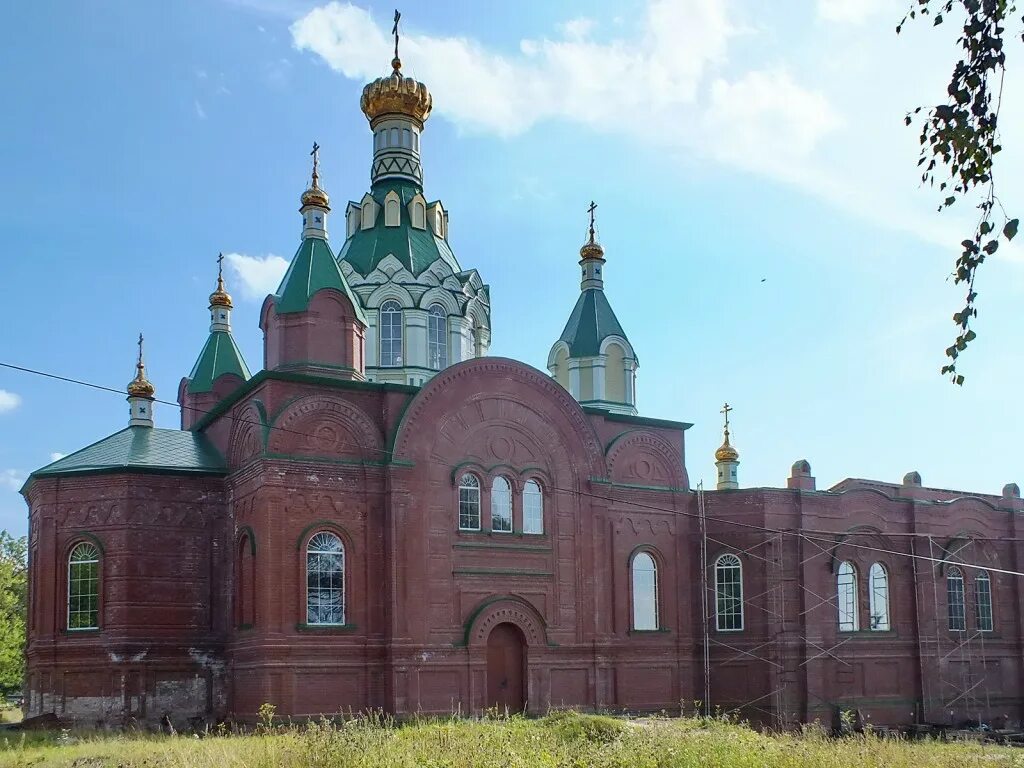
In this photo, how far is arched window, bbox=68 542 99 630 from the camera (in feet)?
75.4

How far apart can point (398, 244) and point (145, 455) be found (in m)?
7.70

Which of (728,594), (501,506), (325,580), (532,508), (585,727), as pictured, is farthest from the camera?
(728,594)

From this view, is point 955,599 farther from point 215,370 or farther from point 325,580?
point 215,370

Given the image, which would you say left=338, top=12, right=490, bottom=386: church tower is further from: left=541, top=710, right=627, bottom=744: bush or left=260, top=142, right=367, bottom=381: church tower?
left=541, top=710, right=627, bottom=744: bush

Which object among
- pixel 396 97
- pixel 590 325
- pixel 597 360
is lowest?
pixel 597 360

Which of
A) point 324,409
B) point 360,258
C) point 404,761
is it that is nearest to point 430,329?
point 360,258

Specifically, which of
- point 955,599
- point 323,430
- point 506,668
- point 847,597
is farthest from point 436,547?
point 955,599

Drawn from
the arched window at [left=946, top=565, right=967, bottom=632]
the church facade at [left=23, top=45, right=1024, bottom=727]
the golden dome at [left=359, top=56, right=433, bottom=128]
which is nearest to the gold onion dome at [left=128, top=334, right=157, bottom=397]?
the church facade at [left=23, top=45, right=1024, bottom=727]

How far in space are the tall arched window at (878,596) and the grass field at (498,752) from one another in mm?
12612

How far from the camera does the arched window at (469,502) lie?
2320 cm

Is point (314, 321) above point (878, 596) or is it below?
above

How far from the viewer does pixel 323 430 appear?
22.1 meters

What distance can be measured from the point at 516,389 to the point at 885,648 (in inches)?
431

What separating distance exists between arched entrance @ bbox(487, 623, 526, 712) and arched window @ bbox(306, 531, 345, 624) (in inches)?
125
